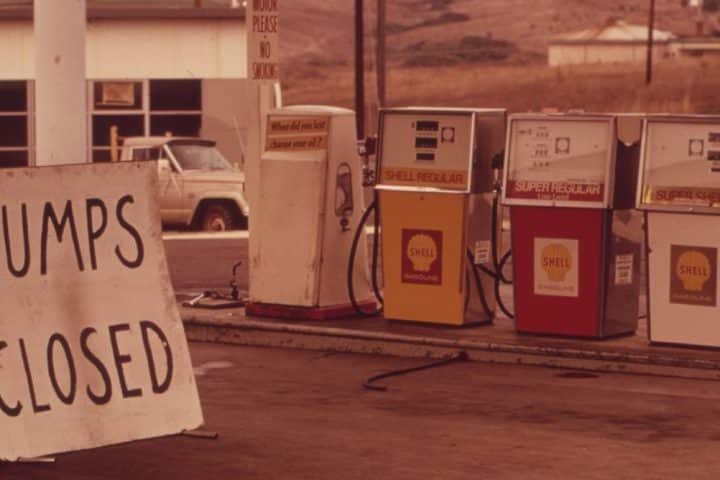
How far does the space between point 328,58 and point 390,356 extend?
135754 mm

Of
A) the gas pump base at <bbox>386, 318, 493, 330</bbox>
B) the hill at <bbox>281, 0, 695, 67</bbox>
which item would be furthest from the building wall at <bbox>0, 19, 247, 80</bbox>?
the hill at <bbox>281, 0, 695, 67</bbox>

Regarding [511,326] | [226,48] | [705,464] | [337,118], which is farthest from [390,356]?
[226,48]

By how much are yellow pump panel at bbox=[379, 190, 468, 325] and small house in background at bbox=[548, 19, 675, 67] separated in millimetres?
101211

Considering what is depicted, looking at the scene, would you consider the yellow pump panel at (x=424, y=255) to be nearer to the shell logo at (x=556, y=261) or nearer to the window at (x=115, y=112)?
the shell logo at (x=556, y=261)

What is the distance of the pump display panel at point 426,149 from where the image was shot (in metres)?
12.7

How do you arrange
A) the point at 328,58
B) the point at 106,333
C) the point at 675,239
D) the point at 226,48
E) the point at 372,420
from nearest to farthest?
the point at 106,333 < the point at 372,420 < the point at 675,239 < the point at 226,48 < the point at 328,58

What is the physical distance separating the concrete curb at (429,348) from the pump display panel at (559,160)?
1055mm

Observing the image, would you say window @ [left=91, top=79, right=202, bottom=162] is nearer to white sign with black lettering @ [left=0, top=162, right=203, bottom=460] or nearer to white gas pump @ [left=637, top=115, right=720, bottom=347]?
white gas pump @ [left=637, top=115, right=720, bottom=347]

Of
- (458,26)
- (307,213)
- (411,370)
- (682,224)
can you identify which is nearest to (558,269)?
(682,224)

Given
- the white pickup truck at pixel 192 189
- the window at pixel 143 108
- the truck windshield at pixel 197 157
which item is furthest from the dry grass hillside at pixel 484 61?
the white pickup truck at pixel 192 189

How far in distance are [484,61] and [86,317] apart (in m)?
124

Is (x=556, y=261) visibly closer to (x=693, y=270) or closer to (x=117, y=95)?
(x=693, y=270)

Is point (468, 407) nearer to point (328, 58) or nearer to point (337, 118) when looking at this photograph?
point (337, 118)

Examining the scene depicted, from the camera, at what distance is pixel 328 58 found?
147 meters
